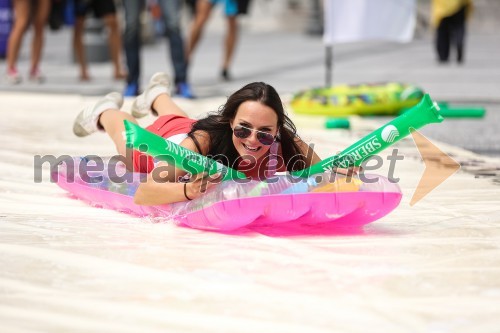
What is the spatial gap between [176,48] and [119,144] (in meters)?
4.47

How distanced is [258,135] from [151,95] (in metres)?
1.80

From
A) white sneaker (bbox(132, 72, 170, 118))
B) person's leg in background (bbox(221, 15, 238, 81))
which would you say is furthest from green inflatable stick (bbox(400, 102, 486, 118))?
white sneaker (bbox(132, 72, 170, 118))

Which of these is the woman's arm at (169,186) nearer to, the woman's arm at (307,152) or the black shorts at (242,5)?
the woman's arm at (307,152)

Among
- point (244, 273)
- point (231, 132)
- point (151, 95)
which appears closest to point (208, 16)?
point (151, 95)

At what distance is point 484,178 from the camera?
6.04 metres

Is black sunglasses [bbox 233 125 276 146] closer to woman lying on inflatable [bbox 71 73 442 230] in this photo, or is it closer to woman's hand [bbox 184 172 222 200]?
woman lying on inflatable [bbox 71 73 442 230]

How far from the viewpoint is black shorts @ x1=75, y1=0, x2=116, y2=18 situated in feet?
37.3

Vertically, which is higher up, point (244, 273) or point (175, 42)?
point (244, 273)

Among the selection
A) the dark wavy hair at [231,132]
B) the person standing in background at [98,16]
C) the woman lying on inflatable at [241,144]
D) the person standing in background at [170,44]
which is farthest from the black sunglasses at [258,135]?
the person standing in background at [98,16]

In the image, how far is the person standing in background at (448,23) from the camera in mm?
14180

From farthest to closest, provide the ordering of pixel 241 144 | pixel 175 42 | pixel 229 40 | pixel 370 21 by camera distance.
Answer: pixel 229 40
pixel 370 21
pixel 175 42
pixel 241 144

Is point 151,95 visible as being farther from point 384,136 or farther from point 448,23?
point 448,23

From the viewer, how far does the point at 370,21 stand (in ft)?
33.7

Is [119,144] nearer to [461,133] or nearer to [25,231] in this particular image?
[25,231]
